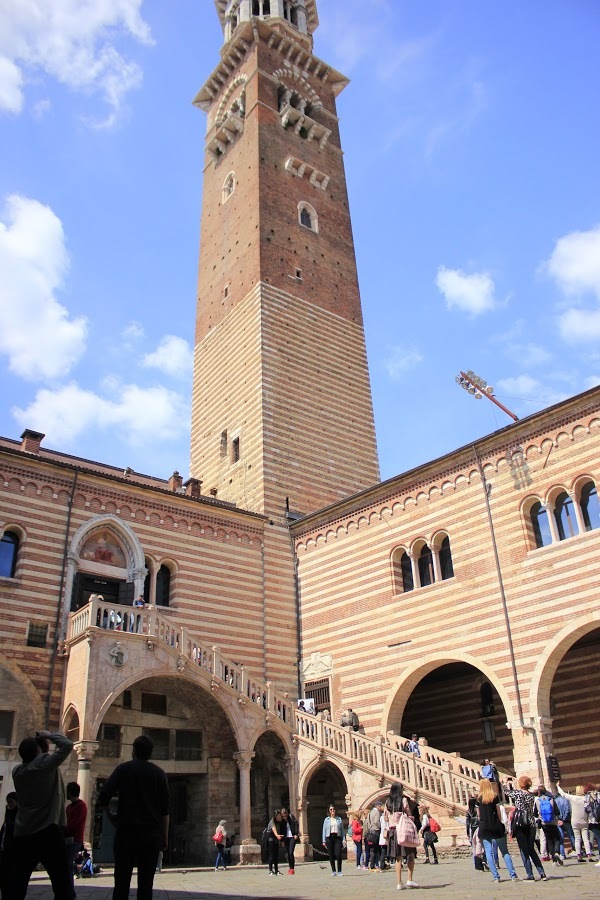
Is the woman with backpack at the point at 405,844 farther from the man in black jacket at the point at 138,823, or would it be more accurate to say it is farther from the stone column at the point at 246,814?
the stone column at the point at 246,814

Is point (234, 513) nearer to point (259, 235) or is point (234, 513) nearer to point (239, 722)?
point (239, 722)

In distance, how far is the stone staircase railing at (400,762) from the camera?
1553cm

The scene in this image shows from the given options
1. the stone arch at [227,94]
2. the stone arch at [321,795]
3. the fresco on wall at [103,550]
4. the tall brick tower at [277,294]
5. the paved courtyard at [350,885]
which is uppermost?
the stone arch at [227,94]

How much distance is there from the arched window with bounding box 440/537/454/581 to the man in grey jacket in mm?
14699

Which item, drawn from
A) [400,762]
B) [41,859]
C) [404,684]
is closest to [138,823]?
[41,859]

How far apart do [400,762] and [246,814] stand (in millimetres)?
3760

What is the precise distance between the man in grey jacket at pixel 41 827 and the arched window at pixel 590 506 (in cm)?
1370

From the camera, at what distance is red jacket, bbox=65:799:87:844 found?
24.8 ft

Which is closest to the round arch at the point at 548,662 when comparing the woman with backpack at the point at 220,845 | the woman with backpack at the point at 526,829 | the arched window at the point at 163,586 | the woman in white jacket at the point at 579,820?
the woman in white jacket at the point at 579,820

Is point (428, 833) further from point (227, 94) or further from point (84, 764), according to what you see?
point (227, 94)

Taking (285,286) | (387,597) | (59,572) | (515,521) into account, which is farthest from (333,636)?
(285,286)

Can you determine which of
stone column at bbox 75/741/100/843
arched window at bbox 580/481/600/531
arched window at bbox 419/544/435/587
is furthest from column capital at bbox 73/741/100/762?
arched window at bbox 580/481/600/531

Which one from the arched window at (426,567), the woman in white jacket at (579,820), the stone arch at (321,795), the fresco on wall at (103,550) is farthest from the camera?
the arched window at (426,567)

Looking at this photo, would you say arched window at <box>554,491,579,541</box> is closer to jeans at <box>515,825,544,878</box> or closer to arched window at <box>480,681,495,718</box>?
arched window at <box>480,681,495,718</box>
